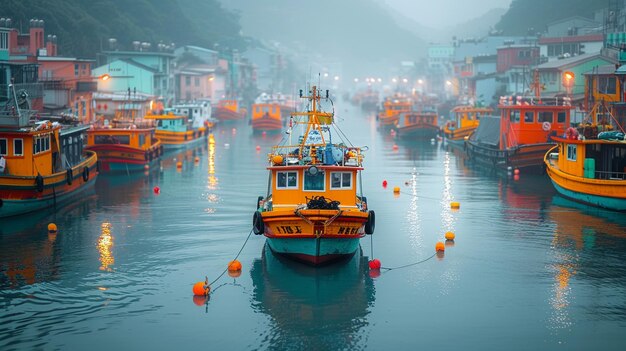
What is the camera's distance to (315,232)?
111 feet

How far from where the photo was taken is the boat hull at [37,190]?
4538cm

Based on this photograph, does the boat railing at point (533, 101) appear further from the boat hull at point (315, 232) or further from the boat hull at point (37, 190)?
the boat hull at point (315, 232)

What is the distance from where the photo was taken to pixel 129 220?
4772 centimetres

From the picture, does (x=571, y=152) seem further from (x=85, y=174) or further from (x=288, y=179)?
(x=85, y=174)

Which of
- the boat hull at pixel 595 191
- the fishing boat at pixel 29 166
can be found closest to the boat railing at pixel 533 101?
the boat hull at pixel 595 191

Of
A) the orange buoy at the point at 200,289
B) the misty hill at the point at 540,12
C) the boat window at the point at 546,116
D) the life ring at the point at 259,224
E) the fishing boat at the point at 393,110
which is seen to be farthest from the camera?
the misty hill at the point at 540,12

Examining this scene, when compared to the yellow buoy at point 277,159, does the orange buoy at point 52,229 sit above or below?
below

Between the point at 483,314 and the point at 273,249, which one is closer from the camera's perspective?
the point at 483,314

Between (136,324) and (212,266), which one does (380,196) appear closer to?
(212,266)

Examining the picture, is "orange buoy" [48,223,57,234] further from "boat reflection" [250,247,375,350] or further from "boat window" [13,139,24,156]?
"boat reflection" [250,247,375,350]

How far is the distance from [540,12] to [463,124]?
82.9 m

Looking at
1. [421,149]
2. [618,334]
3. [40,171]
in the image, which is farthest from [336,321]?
[421,149]

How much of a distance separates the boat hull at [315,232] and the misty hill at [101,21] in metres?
72.2

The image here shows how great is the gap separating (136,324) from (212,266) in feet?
25.8
